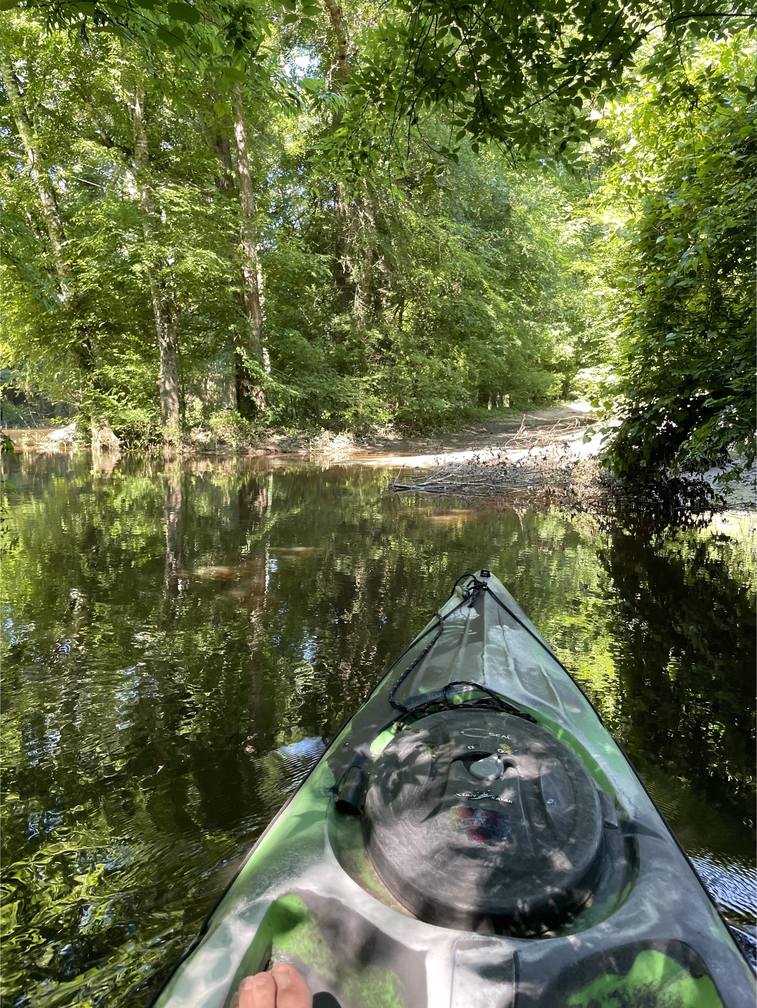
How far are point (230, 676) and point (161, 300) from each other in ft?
43.5

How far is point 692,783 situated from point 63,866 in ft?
9.62

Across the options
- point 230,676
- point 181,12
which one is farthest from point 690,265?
point 230,676

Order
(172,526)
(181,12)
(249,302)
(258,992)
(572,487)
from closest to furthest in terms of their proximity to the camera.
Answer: (258,992) < (181,12) < (172,526) < (572,487) < (249,302)

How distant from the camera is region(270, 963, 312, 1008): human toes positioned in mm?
1370

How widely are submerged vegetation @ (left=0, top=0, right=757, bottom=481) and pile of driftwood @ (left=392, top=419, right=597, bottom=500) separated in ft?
5.99

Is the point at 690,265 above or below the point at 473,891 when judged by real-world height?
above

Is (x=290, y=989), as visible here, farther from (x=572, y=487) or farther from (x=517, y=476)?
(x=517, y=476)

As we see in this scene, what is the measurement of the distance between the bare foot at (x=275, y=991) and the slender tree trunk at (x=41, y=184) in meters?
15.9

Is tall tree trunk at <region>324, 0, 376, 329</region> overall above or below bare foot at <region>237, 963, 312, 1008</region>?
above

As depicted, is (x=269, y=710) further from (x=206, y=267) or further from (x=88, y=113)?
(x=88, y=113)

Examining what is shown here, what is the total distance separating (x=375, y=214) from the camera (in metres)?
17.3

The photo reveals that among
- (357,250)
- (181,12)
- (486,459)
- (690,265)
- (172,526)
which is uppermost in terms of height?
(357,250)

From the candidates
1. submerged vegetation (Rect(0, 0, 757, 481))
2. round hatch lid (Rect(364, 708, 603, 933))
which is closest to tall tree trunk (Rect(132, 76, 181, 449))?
submerged vegetation (Rect(0, 0, 757, 481))

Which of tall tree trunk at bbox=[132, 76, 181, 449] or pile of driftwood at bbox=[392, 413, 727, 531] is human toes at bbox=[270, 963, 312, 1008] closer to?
pile of driftwood at bbox=[392, 413, 727, 531]
